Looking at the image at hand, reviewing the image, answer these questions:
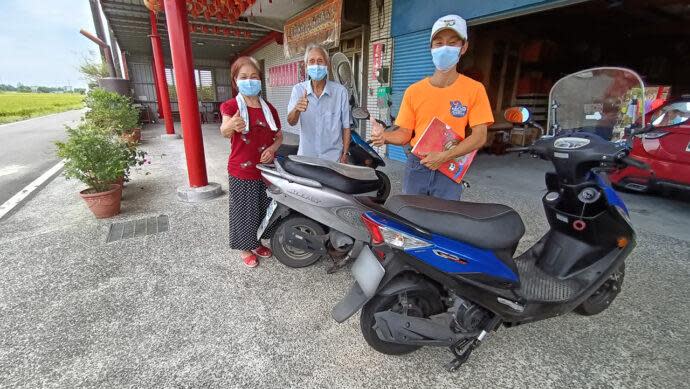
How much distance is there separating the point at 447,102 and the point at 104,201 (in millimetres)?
3554

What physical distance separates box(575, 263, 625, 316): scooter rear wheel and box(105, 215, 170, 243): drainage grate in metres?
3.61

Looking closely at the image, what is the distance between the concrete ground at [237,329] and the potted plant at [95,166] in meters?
0.38

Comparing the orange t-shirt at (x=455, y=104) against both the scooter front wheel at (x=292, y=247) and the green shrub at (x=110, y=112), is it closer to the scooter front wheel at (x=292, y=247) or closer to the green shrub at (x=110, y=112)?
the scooter front wheel at (x=292, y=247)

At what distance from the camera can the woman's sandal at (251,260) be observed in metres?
2.63

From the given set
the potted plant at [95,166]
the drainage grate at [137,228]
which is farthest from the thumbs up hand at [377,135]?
the potted plant at [95,166]

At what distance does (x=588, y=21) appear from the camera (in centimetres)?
756

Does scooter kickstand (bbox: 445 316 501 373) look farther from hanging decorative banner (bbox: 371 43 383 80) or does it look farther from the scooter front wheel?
hanging decorative banner (bbox: 371 43 383 80)

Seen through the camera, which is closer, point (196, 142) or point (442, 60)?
point (442, 60)

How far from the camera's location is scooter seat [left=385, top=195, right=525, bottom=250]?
1.49m

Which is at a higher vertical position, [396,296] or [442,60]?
[442,60]

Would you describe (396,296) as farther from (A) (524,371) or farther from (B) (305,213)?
(B) (305,213)

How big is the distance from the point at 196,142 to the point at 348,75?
2103 mm

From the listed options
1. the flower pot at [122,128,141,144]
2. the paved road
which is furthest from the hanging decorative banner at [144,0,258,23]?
the paved road

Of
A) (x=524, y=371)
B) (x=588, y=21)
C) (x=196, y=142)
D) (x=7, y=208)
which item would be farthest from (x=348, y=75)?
(x=588, y=21)
